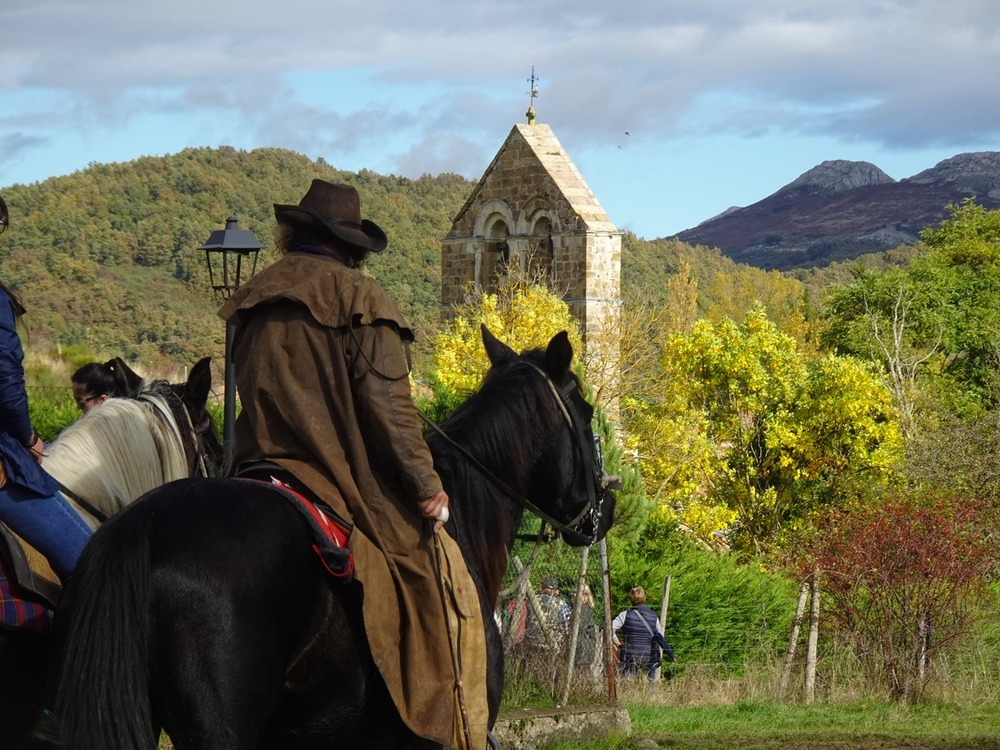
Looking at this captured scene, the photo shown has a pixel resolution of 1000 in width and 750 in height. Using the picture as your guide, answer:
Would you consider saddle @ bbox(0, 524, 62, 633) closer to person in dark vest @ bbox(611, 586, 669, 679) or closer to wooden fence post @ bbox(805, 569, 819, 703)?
wooden fence post @ bbox(805, 569, 819, 703)

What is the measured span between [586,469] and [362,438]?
1350 millimetres

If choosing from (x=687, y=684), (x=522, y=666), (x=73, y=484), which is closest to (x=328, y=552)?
(x=73, y=484)

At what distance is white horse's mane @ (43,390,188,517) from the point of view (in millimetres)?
5270

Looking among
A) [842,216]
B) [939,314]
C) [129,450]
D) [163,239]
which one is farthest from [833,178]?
[129,450]

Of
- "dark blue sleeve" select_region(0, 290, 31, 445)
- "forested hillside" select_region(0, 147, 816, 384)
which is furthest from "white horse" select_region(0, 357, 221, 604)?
"forested hillside" select_region(0, 147, 816, 384)

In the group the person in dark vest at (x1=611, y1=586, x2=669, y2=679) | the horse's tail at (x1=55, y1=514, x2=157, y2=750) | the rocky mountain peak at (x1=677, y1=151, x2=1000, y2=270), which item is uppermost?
the rocky mountain peak at (x1=677, y1=151, x2=1000, y2=270)

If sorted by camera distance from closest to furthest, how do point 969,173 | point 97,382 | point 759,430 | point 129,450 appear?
1. point 129,450
2. point 97,382
3. point 759,430
4. point 969,173

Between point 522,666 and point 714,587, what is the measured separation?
753 centimetres

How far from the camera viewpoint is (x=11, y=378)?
4504 millimetres

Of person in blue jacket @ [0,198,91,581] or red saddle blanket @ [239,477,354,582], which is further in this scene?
person in blue jacket @ [0,198,91,581]

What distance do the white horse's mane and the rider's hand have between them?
5.17ft

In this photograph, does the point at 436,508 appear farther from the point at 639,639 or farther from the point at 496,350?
the point at 639,639

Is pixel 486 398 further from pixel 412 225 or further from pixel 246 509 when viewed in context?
pixel 412 225

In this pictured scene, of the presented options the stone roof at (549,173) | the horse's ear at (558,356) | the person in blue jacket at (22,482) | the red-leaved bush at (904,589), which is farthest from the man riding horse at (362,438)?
the stone roof at (549,173)
